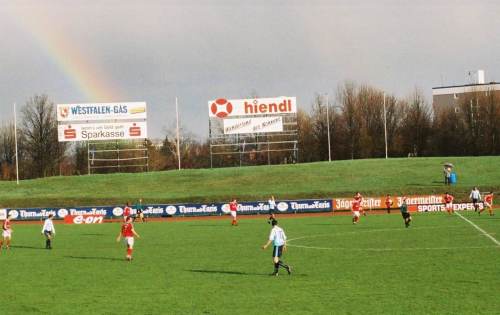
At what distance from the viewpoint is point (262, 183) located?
91375 millimetres

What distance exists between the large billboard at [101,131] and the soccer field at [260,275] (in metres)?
48.1

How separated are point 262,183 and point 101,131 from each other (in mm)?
20393

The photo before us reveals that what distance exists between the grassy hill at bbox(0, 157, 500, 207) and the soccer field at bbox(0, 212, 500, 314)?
39.5 metres

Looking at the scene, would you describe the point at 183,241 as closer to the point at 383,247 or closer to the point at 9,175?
the point at 383,247

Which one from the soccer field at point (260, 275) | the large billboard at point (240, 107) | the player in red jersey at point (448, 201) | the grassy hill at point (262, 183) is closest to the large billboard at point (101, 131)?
the grassy hill at point (262, 183)

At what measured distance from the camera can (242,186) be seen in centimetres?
9075

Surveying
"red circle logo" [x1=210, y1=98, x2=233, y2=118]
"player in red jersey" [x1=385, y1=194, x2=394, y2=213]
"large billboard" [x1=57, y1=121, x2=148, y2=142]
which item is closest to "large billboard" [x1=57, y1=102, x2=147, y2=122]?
"large billboard" [x1=57, y1=121, x2=148, y2=142]

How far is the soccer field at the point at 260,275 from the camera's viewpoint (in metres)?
18.9

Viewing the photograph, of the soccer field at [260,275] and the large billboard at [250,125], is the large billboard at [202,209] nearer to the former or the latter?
the large billboard at [250,125]

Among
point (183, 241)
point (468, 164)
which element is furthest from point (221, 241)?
point (468, 164)

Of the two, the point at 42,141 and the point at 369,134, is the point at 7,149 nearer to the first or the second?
the point at 42,141

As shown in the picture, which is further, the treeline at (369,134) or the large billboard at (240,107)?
the treeline at (369,134)

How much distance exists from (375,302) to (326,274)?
6.01 m

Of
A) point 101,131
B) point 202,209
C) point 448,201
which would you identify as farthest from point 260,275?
point 101,131
